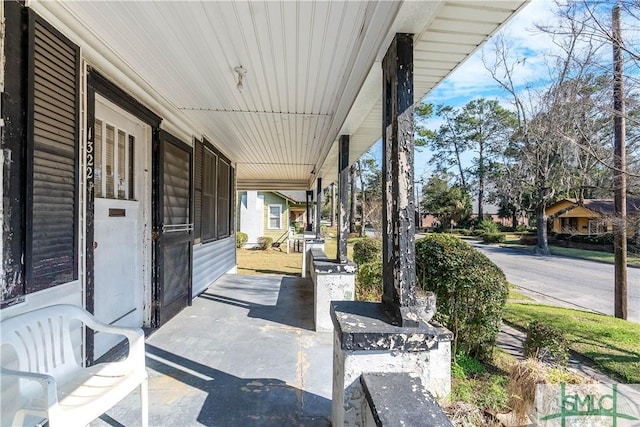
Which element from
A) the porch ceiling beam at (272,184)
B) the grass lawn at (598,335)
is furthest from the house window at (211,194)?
the grass lawn at (598,335)

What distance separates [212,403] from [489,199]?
3598cm

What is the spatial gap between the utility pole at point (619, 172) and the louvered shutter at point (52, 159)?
5.21 meters

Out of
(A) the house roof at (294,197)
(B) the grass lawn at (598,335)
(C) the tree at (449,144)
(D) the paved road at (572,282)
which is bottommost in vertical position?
(D) the paved road at (572,282)

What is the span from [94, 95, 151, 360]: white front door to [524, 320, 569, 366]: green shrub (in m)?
3.89

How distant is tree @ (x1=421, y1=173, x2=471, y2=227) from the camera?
1241 inches

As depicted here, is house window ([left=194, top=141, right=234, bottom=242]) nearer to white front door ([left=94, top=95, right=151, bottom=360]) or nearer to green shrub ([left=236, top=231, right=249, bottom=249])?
white front door ([left=94, top=95, right=151, bottom=360])

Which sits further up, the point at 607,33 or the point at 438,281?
the point at 607,33

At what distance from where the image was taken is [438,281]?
395cm

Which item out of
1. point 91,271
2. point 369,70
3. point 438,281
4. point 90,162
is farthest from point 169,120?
point 438,281

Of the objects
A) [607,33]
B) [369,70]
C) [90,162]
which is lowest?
[90,162]

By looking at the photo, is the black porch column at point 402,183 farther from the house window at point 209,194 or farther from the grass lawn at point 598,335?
the house window at point 209,194

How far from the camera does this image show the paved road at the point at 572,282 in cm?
790

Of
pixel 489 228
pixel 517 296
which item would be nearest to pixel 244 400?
pixel 517 296

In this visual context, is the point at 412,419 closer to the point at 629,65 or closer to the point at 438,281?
the point at 438,281
